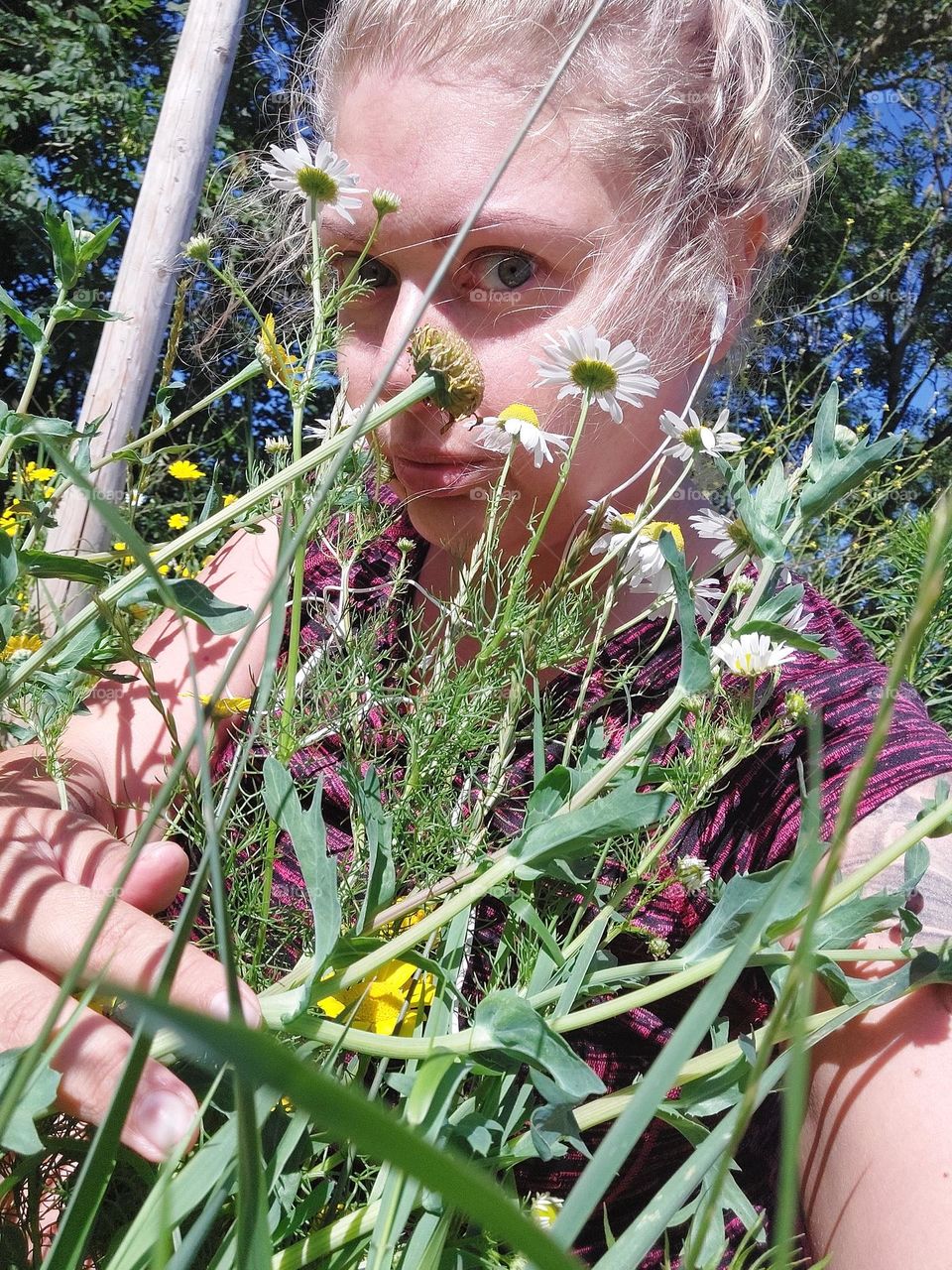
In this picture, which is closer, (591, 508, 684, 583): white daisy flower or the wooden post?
(591, 508, 684, 583): white daisy flower

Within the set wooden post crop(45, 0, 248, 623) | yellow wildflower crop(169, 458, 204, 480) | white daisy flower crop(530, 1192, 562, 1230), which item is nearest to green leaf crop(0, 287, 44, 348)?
white daisy flower crop(530, 1192, 562, 1230)

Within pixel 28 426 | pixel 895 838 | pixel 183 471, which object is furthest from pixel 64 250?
pixel 183 471

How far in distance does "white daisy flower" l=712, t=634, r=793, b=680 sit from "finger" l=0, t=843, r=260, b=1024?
0.23 m

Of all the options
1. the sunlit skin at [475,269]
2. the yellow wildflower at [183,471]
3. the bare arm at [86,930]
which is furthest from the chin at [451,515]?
the yellow wildflower at [183,471]

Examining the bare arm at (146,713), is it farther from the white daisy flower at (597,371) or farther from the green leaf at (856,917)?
the green leaf at (856,917)

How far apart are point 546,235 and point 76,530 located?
120cm

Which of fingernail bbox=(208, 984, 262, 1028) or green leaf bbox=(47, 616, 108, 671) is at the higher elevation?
green leaf bbox=(47, 616, 108, 671)

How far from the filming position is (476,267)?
706mm

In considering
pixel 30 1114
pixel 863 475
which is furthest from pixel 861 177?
pixel 30 1114

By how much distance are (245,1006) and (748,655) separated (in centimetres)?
25

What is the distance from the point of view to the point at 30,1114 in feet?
0.88

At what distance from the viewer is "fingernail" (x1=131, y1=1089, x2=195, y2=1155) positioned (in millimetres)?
282

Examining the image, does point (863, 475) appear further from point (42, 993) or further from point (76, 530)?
point (76, 530)

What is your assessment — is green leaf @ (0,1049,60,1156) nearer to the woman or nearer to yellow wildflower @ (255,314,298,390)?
the woman
